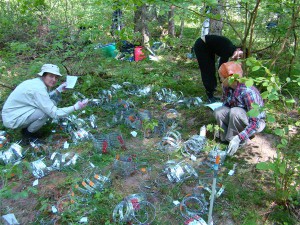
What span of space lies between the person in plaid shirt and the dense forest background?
24 centimetres

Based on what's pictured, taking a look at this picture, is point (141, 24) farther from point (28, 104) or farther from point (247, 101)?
point (247, 101)

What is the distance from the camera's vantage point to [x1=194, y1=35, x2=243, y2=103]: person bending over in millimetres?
4934

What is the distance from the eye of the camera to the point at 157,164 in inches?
148

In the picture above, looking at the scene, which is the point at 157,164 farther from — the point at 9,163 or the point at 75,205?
the point at 9,163

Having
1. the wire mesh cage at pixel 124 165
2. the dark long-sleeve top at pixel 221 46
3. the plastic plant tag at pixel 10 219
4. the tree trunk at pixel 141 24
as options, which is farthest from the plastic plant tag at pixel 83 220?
the tree trunk at pixel 141 24

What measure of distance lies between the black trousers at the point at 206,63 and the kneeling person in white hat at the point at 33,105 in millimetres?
2481

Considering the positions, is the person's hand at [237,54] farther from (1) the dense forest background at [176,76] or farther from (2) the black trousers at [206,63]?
(2) the black trousers at [206,63]

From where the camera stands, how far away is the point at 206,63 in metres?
5.32

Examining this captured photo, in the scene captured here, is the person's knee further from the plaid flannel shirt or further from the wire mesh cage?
the wire mesh cage

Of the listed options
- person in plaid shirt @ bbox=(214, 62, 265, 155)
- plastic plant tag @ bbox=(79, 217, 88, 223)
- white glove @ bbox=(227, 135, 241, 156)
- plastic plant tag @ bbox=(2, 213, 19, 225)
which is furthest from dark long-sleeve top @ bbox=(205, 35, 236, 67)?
plastic plant tag @ bbox=(2, 213, 19, 225)

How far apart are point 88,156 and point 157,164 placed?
3.23ft

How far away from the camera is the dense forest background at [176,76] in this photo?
2.84 metres

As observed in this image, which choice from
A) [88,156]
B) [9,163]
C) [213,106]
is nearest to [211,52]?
[213,106]

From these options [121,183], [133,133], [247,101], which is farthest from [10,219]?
[247,101]
